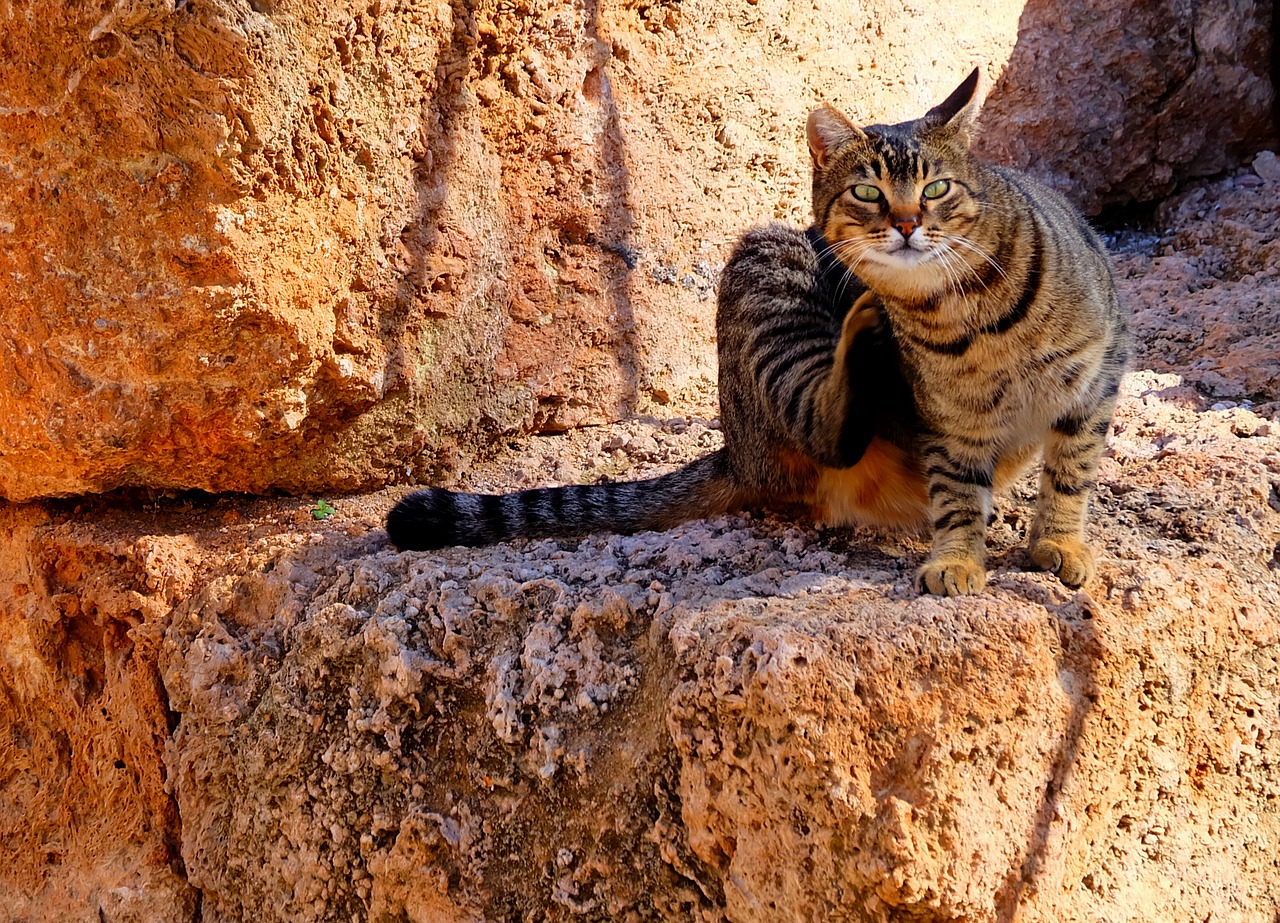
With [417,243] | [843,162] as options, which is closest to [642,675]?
[843,162]

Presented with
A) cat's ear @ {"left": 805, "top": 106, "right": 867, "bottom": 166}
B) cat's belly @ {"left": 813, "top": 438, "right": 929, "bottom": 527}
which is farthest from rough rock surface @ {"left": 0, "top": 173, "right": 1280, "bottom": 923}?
cat's ear @ {"left": 805, "top": 106, "right": 867, "bottom": 166}

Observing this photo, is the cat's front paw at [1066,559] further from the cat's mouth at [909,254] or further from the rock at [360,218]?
the rock at [360,218]

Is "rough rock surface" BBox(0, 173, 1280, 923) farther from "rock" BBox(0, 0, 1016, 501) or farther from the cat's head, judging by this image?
the cat's head

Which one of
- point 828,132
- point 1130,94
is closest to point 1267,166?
point 1130,94

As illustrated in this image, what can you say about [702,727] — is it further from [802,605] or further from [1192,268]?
[1192,268]

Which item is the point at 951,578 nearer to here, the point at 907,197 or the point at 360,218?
the point at 907,197

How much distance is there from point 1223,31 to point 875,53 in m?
2.00

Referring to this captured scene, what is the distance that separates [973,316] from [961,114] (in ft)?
1.75

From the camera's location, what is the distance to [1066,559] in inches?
100

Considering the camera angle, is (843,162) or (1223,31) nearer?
(843,162)

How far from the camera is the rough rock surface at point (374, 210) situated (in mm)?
2809

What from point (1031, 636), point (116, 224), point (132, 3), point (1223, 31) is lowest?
point (1031, 636)

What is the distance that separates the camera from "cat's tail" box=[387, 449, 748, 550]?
316 cm

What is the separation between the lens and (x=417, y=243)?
11.1 ft
